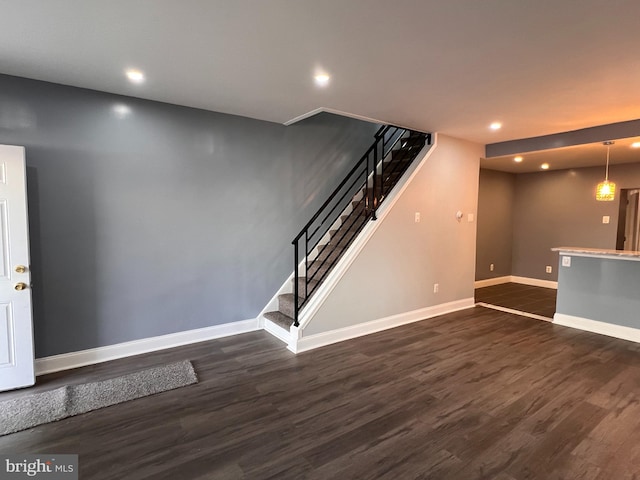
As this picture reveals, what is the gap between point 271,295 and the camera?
172 inches

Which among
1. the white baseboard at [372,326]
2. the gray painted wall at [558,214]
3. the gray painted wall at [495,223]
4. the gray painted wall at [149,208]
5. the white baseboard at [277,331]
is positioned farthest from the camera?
the gray painted wall at [495,223]

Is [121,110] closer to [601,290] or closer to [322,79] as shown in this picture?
[322,79]

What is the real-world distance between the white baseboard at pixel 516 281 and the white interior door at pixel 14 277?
6967mm

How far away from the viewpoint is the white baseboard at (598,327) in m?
4.04

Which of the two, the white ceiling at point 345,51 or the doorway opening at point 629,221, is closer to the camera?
the white ceiling at point 345,51

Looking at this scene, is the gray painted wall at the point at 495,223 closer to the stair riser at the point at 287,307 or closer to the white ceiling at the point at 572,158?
the white ceiling at the point at 572,158

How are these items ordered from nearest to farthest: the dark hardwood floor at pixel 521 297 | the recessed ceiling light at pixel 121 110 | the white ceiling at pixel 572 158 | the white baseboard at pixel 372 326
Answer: the recessed ceiling light at pixel 121 110
the white baseboard at pixel 372 326
the white ceiling at pixel 572 158
the dark hardwood floor at pixel 521 297

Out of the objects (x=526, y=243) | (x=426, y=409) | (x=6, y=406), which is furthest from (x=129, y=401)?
(x=526, y=243)

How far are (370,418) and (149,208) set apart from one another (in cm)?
292

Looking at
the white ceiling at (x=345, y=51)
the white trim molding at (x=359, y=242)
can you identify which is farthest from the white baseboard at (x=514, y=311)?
the white ceiling at (x=345, y=51)

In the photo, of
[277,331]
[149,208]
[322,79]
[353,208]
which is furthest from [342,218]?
[149,208]

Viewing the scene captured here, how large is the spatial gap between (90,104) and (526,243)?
8106mm

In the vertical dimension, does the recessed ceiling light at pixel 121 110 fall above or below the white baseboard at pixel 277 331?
above

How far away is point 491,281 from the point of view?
7.18 m
